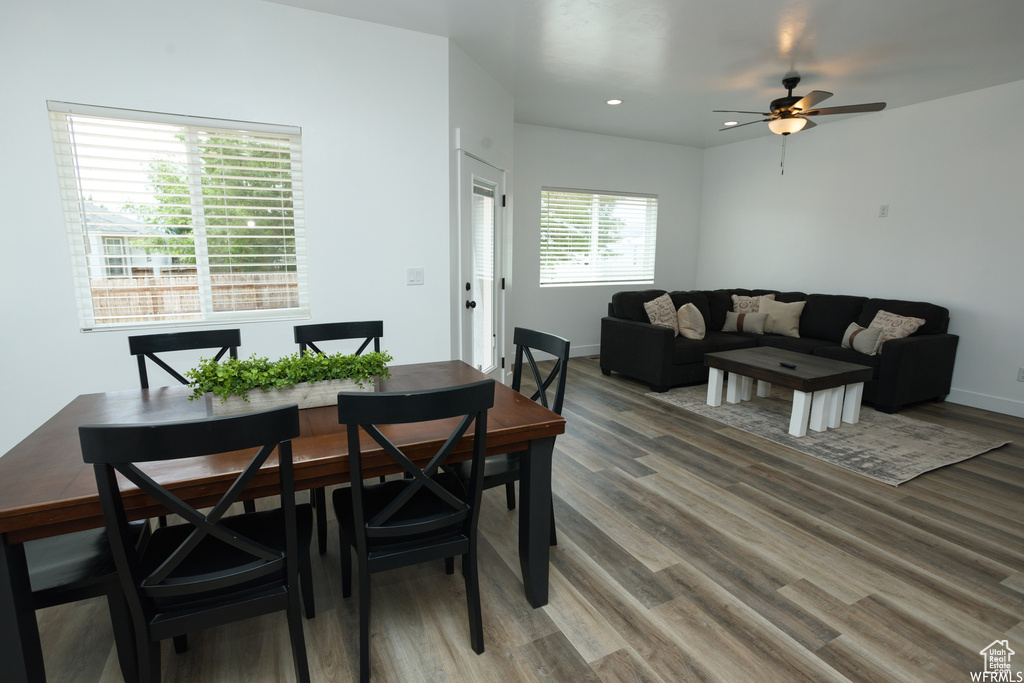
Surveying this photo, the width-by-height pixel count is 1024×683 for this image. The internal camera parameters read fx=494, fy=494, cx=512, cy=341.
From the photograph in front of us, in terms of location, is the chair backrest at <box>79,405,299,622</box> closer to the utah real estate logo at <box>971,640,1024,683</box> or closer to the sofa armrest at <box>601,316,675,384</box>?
the utah real estate logo at <box>971,640,1024,683</box>

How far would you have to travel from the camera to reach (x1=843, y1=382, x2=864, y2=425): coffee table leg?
389cm

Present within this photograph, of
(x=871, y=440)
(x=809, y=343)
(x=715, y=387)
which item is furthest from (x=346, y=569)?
(x=809, y=343)

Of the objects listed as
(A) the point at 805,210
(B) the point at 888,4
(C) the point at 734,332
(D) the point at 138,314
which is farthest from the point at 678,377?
(D) the point at 138,314

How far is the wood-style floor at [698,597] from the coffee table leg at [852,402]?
0.88 m

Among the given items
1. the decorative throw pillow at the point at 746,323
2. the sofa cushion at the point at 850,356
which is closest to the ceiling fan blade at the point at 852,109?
the sofa cushion at the point at 850,356

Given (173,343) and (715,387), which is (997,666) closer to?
(715,387)

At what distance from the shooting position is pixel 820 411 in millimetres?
3766

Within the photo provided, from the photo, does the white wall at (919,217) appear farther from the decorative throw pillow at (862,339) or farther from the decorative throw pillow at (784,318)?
the decorative throw pillow at (862,339)

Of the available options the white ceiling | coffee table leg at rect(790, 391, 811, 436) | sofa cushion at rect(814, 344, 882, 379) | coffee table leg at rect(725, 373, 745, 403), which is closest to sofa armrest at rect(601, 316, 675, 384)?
coffee table leg at rect(725, 373, 745, 403)

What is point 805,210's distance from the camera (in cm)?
565

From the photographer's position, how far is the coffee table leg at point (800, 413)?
3617 mm

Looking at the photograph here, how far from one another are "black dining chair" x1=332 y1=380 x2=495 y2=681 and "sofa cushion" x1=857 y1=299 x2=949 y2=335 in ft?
15.3

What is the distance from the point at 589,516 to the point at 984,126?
487cm

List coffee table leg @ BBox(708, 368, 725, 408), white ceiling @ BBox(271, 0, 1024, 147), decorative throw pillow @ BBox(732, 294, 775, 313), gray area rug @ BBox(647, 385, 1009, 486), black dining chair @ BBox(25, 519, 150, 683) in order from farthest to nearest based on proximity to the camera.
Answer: decorative throw pillow @ BBox(732, 294, 775, 313) < coffee table leg @ BBox(708, 368, 725, 408) < gray area rug @ BBox(647, 385, 1009, 486) < white ceiling @ BBox(271, 0, 1024, 147) < black dining chair @ BBox(25, 519, 150, 683)
